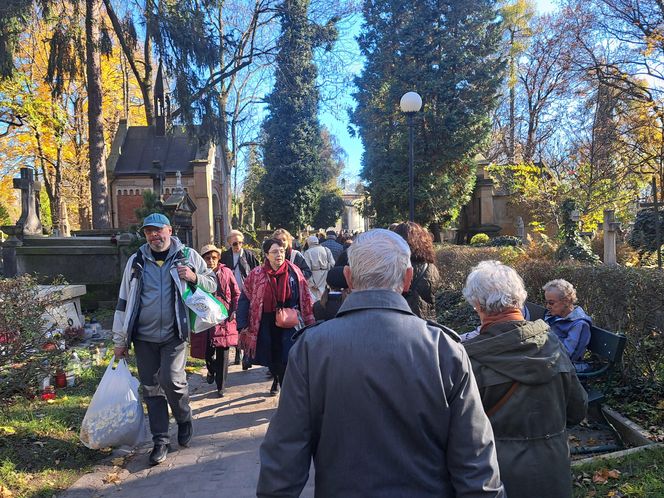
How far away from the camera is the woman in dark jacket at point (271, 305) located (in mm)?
5242

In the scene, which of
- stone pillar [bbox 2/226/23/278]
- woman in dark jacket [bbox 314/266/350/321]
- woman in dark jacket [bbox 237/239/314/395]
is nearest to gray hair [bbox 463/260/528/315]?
woman in dark jacket [bbox 314/266/350/321]

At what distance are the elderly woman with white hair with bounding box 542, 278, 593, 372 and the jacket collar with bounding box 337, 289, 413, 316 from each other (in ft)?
10.3

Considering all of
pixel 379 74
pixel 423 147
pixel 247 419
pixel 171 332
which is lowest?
pixel 247 419

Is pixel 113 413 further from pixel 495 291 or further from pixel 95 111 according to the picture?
pixel 95 111

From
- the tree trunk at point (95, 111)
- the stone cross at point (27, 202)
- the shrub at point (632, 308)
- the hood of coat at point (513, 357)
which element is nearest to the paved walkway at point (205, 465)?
the hood of coat at point (513, 357)

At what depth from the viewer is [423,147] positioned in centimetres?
2339

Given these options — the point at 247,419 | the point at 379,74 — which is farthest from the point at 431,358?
the point at 379,74

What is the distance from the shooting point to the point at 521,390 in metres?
2.24

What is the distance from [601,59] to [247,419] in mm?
16164

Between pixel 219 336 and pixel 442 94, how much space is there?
19987mm

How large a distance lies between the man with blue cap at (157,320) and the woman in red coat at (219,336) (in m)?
1.51

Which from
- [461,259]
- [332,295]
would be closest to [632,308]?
[332,295]

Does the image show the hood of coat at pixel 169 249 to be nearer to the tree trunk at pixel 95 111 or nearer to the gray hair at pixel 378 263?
the gray hair at pixel 378 263

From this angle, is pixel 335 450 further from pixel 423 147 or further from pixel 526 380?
pixel 423 147
